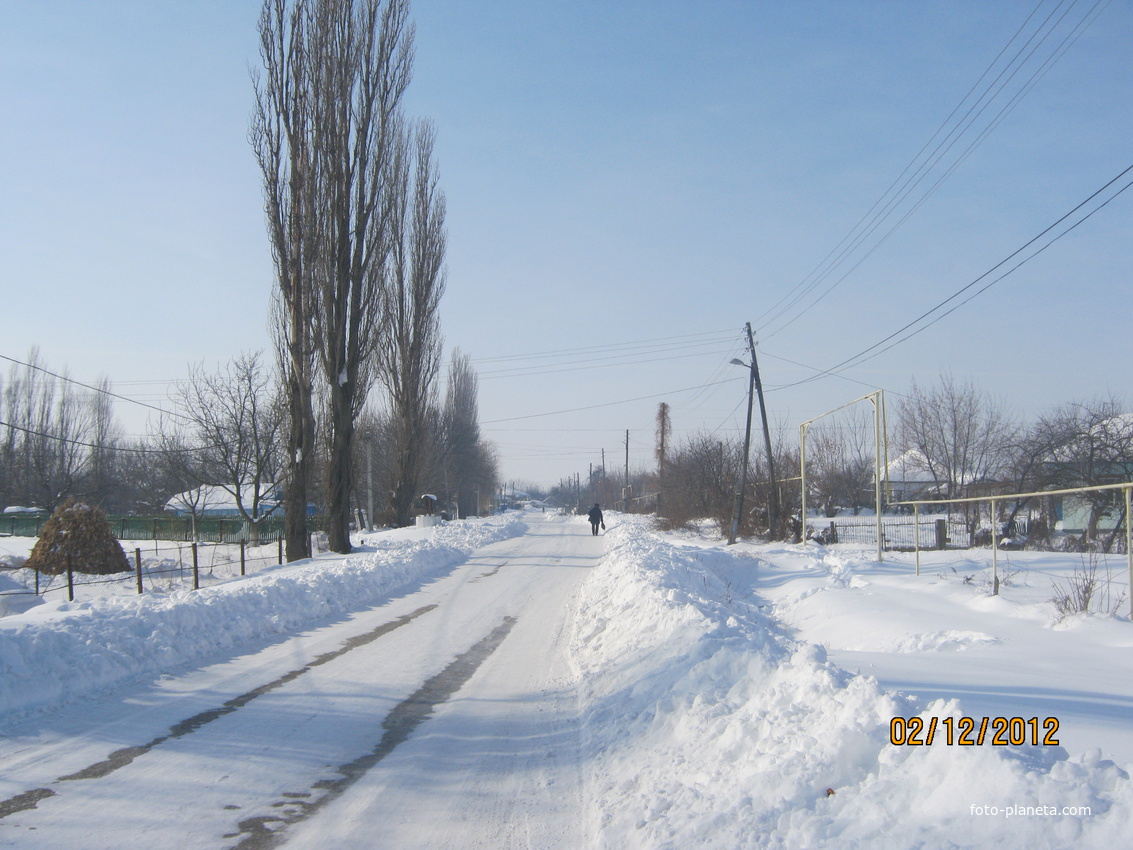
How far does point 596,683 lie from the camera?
761cm

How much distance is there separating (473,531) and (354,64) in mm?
21188

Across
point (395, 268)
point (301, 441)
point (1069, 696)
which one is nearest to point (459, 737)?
point (1069, 696)

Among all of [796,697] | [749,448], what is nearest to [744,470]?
[749,448]

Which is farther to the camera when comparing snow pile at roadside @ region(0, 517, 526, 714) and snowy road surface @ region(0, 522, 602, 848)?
snow pile at roadside @ region(0, 517, 526, 714)

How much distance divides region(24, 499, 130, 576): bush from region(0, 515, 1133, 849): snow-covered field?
1254cm

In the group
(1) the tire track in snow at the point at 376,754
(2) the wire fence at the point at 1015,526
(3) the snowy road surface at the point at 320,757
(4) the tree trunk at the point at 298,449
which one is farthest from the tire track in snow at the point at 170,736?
(4) the tree trunk at the point at 298,449

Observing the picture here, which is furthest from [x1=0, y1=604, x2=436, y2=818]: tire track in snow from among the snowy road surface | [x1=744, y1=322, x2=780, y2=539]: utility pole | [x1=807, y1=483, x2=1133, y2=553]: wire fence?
[x1=744, y1=322, x2=780, y2=539]: utility pole

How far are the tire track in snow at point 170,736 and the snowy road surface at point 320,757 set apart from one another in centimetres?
2

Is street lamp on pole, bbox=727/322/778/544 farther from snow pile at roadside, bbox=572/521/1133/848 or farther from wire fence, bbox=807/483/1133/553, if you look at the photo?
snow pile at roadside, bbox=572/521/1133/848
